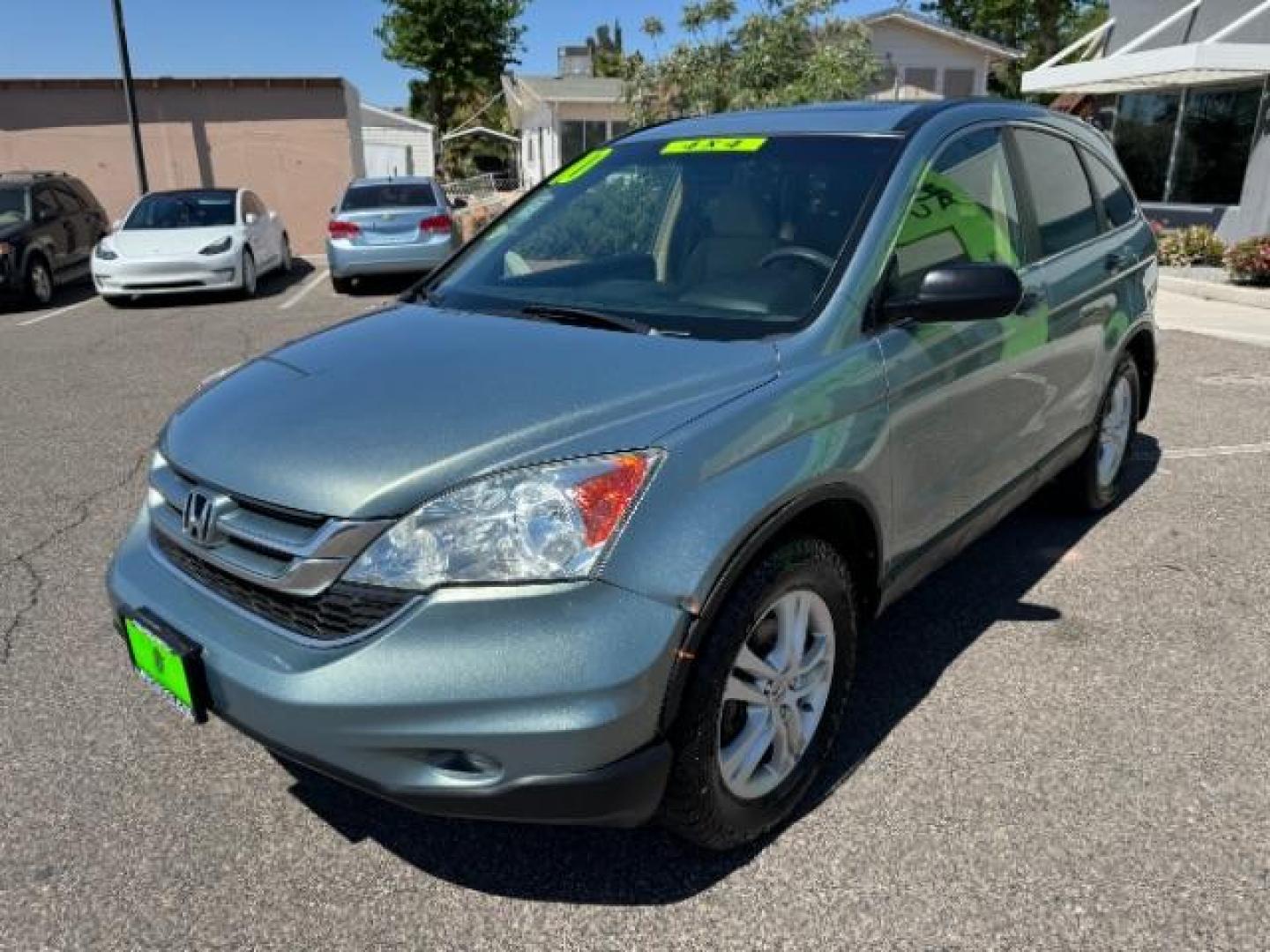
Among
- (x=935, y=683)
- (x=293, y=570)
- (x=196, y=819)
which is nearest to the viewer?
(x=293, y=570)

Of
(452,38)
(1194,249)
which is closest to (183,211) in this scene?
(1194,249)

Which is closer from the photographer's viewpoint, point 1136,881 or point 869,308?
point 1136,881

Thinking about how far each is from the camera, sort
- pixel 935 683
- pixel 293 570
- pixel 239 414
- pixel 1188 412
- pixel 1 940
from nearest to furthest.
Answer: pixel 293 570 < pixel 1 940 < pixel 239 414 < pixel 935 683 < pixel 1188 412

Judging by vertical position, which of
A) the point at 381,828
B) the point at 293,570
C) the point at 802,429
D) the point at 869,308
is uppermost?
the point at 869,308

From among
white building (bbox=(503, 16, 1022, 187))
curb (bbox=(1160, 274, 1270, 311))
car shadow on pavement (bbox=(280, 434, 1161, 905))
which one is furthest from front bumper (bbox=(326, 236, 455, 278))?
white building (bbox=(503, 16, 1022, 187))

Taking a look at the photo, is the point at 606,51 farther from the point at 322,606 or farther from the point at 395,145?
the point at 322,606

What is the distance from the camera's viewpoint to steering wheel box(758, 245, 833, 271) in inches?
106

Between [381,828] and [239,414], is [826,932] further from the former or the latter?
[239,414]

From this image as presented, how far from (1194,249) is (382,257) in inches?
408

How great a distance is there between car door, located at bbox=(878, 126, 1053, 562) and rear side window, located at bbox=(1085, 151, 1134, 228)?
1007mm

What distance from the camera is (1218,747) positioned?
2.79m

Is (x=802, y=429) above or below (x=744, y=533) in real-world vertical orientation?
above

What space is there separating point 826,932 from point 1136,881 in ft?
2.49

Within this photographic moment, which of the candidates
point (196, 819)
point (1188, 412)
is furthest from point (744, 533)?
point (1188, 412)
